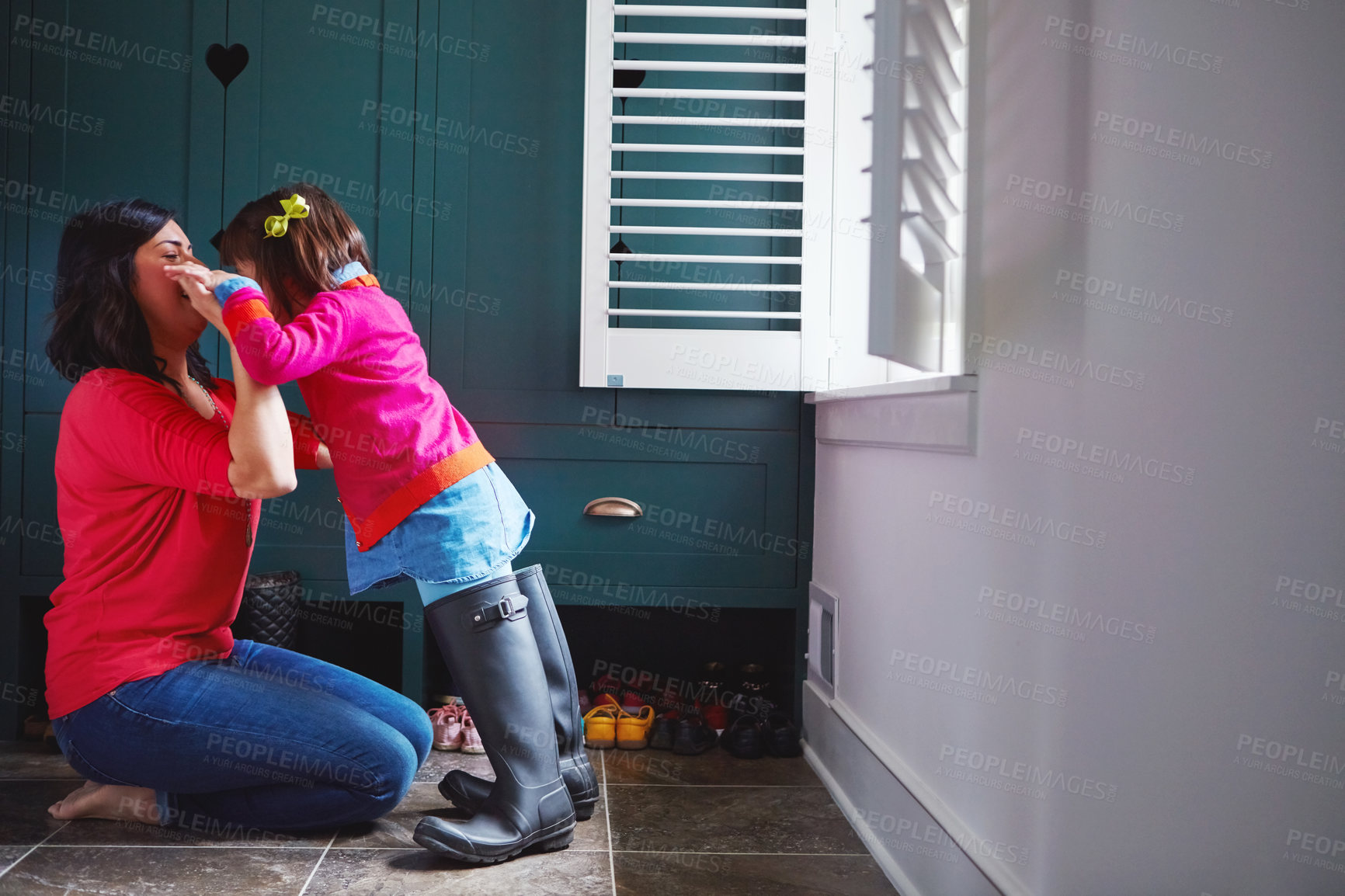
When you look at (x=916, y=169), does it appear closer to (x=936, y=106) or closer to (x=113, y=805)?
(x=936, y=106)

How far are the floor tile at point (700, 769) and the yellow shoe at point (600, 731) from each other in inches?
0.9

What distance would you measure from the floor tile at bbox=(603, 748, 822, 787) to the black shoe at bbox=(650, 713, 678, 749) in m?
0.02

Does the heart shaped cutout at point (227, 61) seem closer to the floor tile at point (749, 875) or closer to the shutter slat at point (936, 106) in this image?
the shutter slat at point (936, 106)

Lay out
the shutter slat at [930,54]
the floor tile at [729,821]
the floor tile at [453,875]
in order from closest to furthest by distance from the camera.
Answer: the shutter slat at [930,54], the floor tile at [453,875], the floor tile at [729,821]

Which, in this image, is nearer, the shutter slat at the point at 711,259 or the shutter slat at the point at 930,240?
the shutter slat at the point at 930,240

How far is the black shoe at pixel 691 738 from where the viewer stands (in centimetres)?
230

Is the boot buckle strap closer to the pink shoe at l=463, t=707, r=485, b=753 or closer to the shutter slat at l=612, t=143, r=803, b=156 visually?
the pink shoe at l=463, t=707, r=485, b=753

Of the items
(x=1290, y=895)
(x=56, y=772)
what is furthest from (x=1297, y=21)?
(x=56, y=772)

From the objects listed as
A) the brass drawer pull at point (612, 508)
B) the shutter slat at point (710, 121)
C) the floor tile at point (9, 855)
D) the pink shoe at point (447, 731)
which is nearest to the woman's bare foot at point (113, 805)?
the floor tile at point (9, 855)

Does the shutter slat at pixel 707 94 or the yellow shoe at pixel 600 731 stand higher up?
the shutter slat at pixel 707 94

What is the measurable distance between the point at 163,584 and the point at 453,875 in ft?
2.36

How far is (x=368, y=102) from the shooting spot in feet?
7.77

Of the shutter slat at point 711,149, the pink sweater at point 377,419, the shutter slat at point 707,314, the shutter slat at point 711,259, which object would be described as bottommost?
the pink sweater at point 377,419

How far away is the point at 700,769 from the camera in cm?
222
